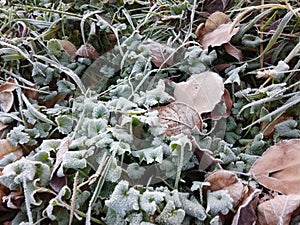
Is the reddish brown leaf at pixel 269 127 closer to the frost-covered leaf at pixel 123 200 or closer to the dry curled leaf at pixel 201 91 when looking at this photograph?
the dry curled leaf at pixel 201 91

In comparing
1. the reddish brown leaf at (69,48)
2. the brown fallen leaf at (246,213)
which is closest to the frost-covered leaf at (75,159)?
the brown fallen leaf at (246,213)

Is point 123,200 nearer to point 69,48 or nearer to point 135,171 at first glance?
point 135,171

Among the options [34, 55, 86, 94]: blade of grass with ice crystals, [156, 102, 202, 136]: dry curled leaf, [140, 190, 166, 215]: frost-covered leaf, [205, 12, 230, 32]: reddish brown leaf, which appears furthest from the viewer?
[205, 12, 230, 32]: reddish brown leaf

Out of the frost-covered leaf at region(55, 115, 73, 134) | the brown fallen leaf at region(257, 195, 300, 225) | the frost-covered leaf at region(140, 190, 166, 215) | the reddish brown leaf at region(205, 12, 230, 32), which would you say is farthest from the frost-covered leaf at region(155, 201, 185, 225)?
the reddish brown leaf at region(205, 12, 230, 32)

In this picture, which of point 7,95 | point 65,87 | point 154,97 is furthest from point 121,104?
point 7,95

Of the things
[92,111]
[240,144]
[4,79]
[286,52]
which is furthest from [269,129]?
[4,79]

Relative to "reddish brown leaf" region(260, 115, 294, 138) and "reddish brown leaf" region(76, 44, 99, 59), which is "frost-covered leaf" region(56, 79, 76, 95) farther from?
"reddish brown leaf" region(260, 115, 294, 138)
